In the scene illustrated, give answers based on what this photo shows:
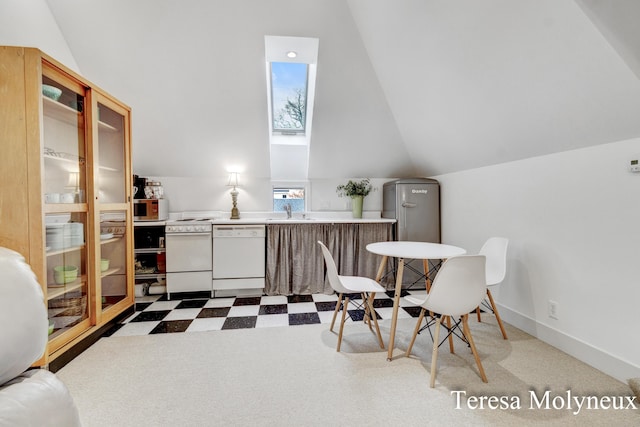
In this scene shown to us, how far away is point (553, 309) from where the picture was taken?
2125 millimetres

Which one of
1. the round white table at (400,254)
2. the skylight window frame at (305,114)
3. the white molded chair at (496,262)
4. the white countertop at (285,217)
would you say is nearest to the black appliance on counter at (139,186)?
the white countertop at (285,217)

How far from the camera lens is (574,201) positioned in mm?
A: 1976

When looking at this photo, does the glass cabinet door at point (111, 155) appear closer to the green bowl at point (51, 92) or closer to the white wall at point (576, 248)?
the green bowl at point (51, 92)

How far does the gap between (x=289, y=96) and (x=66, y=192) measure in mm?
2522

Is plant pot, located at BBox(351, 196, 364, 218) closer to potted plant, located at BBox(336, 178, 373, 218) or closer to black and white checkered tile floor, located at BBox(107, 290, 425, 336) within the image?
potted plant, located at BBox(336, 178, 373, 218)

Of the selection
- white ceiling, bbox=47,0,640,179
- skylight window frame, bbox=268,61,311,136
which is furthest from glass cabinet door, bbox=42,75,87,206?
skylight window frame, bbox=268,61,311,136

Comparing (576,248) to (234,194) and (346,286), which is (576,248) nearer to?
(346,286)

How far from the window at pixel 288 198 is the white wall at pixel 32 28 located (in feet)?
8.29

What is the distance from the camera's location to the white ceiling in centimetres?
160

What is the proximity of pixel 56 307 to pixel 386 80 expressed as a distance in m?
3.53

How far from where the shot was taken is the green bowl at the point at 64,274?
2016mm

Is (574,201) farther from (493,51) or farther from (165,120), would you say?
(165,120)

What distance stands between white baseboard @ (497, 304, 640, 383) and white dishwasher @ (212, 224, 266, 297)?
2.58 metres

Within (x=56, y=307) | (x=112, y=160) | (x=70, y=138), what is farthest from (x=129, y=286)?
(x=70, y=138)
